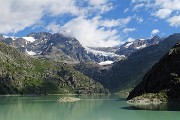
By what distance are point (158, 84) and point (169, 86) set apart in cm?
879

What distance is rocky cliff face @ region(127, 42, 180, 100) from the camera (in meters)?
162

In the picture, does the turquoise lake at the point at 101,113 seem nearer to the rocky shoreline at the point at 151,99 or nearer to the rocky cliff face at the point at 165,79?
the rocky shoreline at the point at 151,99

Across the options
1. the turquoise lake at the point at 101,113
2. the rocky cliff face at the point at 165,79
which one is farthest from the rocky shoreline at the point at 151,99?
the turquoise lake at the point at 101,113

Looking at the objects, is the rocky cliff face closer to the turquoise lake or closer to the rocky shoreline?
the rocky shoreline

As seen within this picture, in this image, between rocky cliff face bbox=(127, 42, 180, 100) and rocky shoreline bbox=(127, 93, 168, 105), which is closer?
rocky shoreline bbox=(127, 93, 168, 105)

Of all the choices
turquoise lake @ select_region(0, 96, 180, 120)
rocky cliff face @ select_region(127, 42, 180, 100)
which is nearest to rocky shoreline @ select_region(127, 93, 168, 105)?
rocky cliff face @ select_region(127, 42, 180, 100)

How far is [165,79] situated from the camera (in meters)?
171

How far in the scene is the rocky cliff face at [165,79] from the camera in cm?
16162

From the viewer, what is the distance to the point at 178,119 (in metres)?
81.3

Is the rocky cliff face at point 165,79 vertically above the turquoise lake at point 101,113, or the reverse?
the rocky cliff face at point 165,79

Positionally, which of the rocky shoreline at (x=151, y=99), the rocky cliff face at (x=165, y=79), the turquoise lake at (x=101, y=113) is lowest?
the turquoise lake at (x=101, y=113)

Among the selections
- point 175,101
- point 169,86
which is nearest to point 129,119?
point 175,101

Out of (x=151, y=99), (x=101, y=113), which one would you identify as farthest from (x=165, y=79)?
(x=101, y=113)

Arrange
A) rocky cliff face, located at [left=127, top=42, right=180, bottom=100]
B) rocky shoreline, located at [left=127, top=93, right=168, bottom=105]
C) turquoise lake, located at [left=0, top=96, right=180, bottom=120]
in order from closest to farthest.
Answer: turquoise lake, located at [left=0, top=96, right=180, bottom=120]
rocky shoreline, located at [left=127, top=93, right=168, bottom=105]
rocky cliff face, located at [left=127, top=42, right=180, bottom=100]
